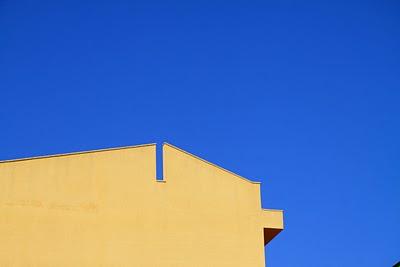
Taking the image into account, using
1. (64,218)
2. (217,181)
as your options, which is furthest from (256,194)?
(64,218)

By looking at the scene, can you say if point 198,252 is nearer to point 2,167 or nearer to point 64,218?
point 64,218

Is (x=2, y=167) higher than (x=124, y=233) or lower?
higher

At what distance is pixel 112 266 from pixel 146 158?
15.4ft

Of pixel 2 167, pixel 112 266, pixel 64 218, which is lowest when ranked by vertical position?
pixel 112 266

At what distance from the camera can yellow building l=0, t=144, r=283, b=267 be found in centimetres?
2727

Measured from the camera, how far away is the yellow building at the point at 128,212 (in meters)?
27.3

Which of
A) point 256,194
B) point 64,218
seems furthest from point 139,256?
point 256,194

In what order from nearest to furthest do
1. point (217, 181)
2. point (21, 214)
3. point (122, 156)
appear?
point (21, 214) < point (122, 156) < point (217, 181)

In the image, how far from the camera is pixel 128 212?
29016 mm

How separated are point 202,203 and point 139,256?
12.2 feet

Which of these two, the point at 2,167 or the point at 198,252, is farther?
the point at 198,252

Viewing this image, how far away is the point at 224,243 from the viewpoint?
30672mm

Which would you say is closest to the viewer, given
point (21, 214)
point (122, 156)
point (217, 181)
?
point (21, 214)

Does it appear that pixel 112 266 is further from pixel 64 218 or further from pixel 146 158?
pixel 146 158
